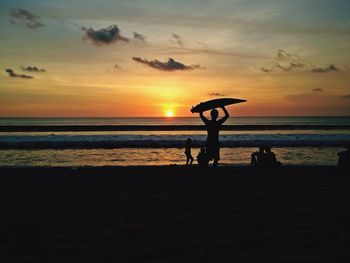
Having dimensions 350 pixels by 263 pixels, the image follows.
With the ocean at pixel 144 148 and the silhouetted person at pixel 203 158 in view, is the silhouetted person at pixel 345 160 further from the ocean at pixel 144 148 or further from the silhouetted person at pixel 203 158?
the silhouetted person at pixel 203 158

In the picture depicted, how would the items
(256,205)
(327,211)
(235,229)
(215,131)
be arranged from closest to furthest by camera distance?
(235,229), (327,211), (256,205), (215,131)

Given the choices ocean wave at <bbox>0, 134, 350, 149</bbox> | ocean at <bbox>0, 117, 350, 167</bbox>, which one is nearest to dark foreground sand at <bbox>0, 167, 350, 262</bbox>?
ocean at <bbox>0, 117, 350, 167</bbox>

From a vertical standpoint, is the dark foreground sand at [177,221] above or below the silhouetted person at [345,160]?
below

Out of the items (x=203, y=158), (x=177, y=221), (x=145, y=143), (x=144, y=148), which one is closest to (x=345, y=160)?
(x=203, y=158)

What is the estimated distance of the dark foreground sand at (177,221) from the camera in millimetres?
4844

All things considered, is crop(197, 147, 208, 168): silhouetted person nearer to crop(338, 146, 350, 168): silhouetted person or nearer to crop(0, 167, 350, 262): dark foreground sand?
crop(0, 167, 350, 262): dark foreground sand

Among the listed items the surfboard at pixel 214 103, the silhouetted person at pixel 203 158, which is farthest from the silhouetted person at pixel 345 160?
the surfboard at pixel 214 103

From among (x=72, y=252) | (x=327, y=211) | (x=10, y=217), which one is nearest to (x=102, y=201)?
(x=10, y=217)

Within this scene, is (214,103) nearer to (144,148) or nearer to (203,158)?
(203,158)

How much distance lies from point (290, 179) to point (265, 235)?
637cm

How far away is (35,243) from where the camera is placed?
5.27 meters

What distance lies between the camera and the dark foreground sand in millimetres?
4844

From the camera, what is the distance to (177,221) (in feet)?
20.9

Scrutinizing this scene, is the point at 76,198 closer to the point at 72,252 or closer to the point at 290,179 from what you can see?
the point at 72,252
